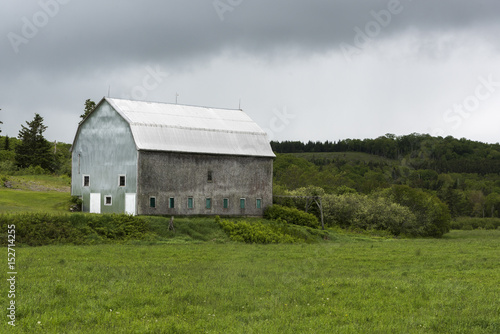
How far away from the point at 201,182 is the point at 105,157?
8.08m

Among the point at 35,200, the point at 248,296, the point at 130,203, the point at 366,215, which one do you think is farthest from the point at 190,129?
the point at 248,296

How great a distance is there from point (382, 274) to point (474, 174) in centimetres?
17679

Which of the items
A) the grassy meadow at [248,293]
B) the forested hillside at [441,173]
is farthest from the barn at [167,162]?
the forested hillside at [441,173]

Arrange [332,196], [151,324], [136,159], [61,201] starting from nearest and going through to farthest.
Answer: [151,324], [136,159], [61,201], [332,196]

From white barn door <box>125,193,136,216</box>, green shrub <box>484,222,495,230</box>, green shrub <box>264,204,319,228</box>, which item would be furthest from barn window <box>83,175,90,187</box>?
green shrub <box>484,222,495,230</box>

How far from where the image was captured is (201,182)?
4669cm

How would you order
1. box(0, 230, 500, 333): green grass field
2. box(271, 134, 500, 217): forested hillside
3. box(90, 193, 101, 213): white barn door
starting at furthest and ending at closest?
box(271, 134, 500, 217): forested hillside < box(90, 193, 101, 213): white barn door < box(0, 230, 500, 333): green grass field

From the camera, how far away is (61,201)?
48.5 meters

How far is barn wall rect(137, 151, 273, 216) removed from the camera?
44.0 meters

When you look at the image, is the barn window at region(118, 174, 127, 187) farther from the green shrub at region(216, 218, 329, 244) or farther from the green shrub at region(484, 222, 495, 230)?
the green shrub at region(484, 222, 495, 230)

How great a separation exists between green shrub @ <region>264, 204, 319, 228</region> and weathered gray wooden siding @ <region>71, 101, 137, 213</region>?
13001 millimetres

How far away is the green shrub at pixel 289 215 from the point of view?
50034 millimetres

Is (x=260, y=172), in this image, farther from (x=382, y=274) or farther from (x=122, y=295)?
(x=122, y=295)

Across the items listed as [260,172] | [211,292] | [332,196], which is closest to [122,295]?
[211,292]
